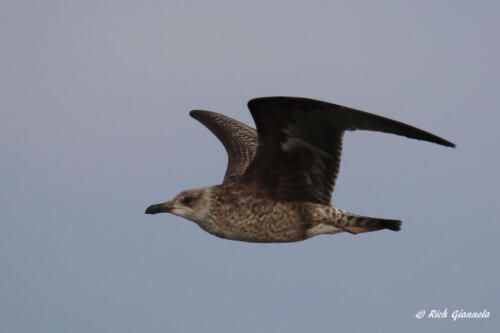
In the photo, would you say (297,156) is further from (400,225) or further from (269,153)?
(400,225)

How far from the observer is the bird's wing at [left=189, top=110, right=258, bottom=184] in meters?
14.4

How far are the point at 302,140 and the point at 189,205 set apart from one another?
183 cm

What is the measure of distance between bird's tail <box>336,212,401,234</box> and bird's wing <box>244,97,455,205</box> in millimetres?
393

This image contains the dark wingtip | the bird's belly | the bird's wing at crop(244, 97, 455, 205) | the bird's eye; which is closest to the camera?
the bird's wing at crop(244, 97, 455, 205)

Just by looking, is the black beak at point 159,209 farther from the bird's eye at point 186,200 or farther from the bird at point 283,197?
the bird's eye at point 186,200

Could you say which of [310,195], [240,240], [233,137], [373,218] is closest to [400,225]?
[373,218]

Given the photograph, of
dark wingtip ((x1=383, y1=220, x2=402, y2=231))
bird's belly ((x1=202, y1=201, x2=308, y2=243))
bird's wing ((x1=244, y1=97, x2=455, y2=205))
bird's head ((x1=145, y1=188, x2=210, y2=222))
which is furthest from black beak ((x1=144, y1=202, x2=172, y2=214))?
dark wingtip ((x1=383, y1=220, x2=402, y2=231))

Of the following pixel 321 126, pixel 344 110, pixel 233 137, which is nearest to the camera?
pixel 344 110

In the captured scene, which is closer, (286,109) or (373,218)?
(286,109)

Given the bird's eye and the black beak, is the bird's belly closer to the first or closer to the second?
the bird's eye

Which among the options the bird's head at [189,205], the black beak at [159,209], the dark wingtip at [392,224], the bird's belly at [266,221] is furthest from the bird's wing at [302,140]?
the black beak at [159,209]

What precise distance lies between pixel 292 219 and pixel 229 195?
902mm

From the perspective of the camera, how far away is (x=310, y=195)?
1288 cm

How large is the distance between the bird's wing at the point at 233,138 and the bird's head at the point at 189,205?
0.51 metres
